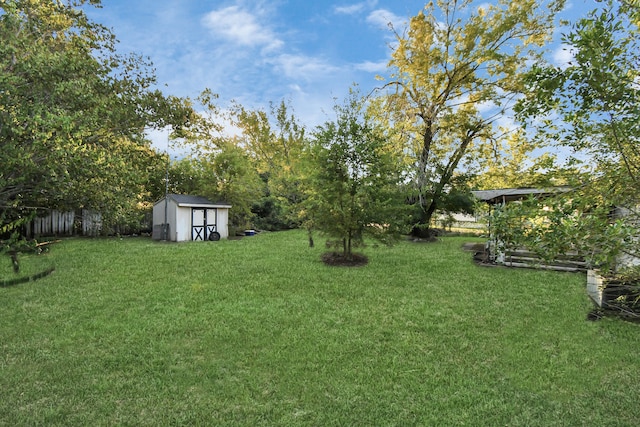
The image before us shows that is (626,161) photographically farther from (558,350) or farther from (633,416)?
(558,350)

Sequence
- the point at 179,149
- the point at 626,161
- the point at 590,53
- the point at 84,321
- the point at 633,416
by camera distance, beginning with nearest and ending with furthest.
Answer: the point at 590,53 → the point at 626,161 → the point at 633,416 → the point at 84,321 → the point at 179,149

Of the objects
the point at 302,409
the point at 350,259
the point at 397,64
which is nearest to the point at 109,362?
the point at 302,409

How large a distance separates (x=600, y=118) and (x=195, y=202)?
15.7 metres

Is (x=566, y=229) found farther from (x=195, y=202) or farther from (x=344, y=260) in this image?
(x=195, y=202)

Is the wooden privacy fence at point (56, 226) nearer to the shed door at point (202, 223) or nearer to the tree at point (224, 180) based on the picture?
the shed door at point (202, 223)

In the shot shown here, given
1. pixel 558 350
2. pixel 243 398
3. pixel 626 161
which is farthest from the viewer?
pixel 558 350

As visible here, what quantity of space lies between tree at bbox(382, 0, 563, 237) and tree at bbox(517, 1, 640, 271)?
37.7 ft

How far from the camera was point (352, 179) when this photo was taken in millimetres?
9305

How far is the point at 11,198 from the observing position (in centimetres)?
454

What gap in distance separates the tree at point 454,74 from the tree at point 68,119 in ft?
35.2

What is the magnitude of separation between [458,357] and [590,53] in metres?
3.72

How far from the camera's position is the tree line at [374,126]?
7.22ft

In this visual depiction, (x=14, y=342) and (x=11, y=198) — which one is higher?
(x=11, y=198)

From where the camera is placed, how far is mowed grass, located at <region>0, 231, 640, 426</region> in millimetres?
3125
